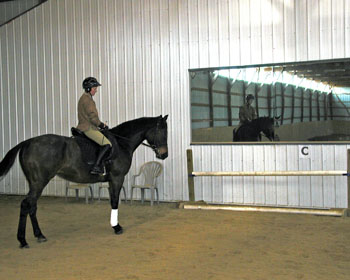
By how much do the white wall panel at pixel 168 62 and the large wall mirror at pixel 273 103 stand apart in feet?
0.55

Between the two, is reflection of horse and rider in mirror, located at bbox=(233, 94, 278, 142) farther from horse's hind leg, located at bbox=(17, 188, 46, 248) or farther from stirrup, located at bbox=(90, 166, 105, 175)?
horse's hind leg, located at bbox=(17, 188, 46, 248)

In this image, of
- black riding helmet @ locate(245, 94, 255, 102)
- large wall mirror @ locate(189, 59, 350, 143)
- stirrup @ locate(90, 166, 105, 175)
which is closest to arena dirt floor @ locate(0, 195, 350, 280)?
stirrup @ locate(90, 166, 105, 175)

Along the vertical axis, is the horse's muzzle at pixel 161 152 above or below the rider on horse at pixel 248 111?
below

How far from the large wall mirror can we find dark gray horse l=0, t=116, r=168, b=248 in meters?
2.11

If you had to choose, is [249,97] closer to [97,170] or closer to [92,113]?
→ [92,113]

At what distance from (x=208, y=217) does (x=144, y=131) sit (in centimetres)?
191

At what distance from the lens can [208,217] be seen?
781 centimetres

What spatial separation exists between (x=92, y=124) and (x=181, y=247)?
7.39ft

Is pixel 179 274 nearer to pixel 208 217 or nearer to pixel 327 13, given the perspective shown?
pixel 208 217

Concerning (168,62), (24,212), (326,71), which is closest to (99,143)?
(24,212)

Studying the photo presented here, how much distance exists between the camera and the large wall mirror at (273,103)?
26.5 feet

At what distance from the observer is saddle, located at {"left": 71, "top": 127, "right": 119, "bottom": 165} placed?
658 cm

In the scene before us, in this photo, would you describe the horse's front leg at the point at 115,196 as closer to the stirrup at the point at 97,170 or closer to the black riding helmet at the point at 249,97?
the stirrup at the point at 97,170

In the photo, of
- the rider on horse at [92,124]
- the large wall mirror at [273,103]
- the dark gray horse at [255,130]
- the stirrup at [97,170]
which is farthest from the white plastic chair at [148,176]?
the rider on horse at [92,124]
